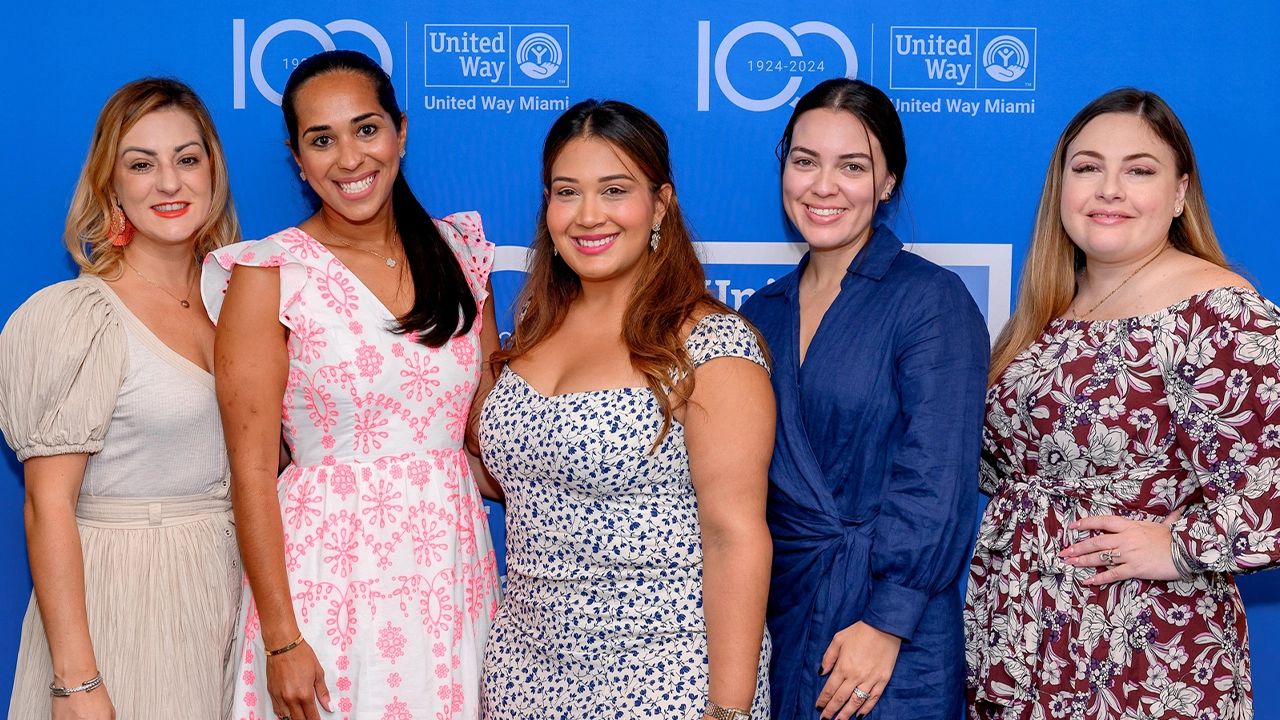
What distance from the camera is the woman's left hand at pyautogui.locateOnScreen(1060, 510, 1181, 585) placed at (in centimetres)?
179

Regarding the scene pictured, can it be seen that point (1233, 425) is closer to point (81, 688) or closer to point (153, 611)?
point (153, 611)

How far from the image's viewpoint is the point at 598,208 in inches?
69.7

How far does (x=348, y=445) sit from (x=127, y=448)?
424mm

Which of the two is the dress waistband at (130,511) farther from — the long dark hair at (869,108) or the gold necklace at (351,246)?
the long dark hair at (869,108)

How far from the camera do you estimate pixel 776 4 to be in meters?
2.38

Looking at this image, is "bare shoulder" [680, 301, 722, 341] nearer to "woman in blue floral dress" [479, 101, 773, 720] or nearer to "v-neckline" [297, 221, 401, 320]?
"woman in blue floral dress" [479, 101, 773, 720]

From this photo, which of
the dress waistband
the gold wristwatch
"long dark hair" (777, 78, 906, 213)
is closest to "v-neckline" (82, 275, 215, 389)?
the dress waistband

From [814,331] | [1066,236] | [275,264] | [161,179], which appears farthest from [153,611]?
[1066,236]

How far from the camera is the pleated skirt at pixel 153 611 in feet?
6.23

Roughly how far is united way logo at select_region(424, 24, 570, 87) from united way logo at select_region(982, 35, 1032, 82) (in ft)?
3.22

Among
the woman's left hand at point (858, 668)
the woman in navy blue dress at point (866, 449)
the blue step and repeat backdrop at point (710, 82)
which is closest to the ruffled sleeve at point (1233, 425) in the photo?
the woman in navy blue dress at point (866, 449)

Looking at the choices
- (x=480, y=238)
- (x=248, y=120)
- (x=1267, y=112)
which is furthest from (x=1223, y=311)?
(x=248, y=120)

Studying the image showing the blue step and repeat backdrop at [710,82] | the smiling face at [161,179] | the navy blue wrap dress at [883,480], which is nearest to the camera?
the navy blue wrap dress at [883,480]

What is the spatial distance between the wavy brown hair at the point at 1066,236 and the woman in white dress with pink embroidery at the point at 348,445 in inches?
42.9
